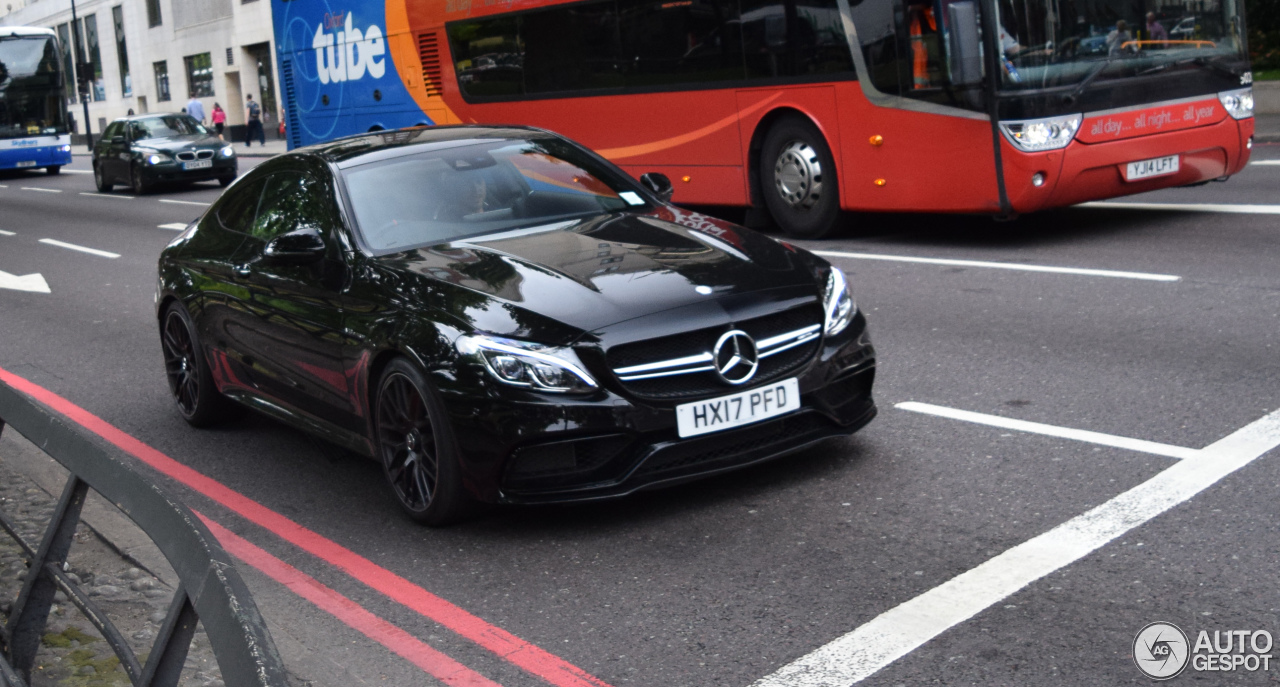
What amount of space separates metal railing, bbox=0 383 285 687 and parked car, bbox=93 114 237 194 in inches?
951

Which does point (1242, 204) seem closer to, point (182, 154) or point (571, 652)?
point (571, 652)

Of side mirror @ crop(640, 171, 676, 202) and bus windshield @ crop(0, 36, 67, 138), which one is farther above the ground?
bus windshield @ crop(0, 36, 67, 138)

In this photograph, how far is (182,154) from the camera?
2661 centimetres

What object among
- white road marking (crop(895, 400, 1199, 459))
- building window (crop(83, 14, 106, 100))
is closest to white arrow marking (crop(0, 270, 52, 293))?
white road marking (crop(895, 400, 1199, 459))

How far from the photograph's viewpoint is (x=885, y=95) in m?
11.6

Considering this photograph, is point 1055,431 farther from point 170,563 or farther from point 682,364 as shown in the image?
point 170,563

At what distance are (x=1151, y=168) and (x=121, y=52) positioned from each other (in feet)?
225

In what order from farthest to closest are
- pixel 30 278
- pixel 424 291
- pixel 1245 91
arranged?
pixel 30 278 < pixel 1245 91 < pixel 424 291

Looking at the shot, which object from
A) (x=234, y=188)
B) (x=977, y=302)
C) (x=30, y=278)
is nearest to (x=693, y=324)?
(x=234, y=188)

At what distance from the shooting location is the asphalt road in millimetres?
3893

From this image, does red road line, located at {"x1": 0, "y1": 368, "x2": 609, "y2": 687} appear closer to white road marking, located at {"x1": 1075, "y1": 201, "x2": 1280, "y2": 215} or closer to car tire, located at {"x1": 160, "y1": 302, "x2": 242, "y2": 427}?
car tire, located at {"x1": 160, "y1": 302, "x2": 242, "y2": 427}

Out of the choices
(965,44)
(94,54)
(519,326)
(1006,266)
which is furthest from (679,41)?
(94,54)

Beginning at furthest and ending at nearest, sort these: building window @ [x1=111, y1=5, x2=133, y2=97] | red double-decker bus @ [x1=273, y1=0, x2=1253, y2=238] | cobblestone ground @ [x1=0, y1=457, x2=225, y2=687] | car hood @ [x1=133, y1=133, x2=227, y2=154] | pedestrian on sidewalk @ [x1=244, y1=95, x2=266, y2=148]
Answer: building window @ [x1=111, y1=5, x2=133, y2=97] → pedestrian on sidewalk @ [x1=244, y1=95, x2=266, y2=148] → car hood @ [x1=133, y1=133, x2=227, y2=154] → red double-decker bus @ [x1=273, y1=0, x2=1253, y2=238] → cobblestone ground @ [x1=0, y1=457, x2=225, y2=687]

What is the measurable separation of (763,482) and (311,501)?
75.2 inches
